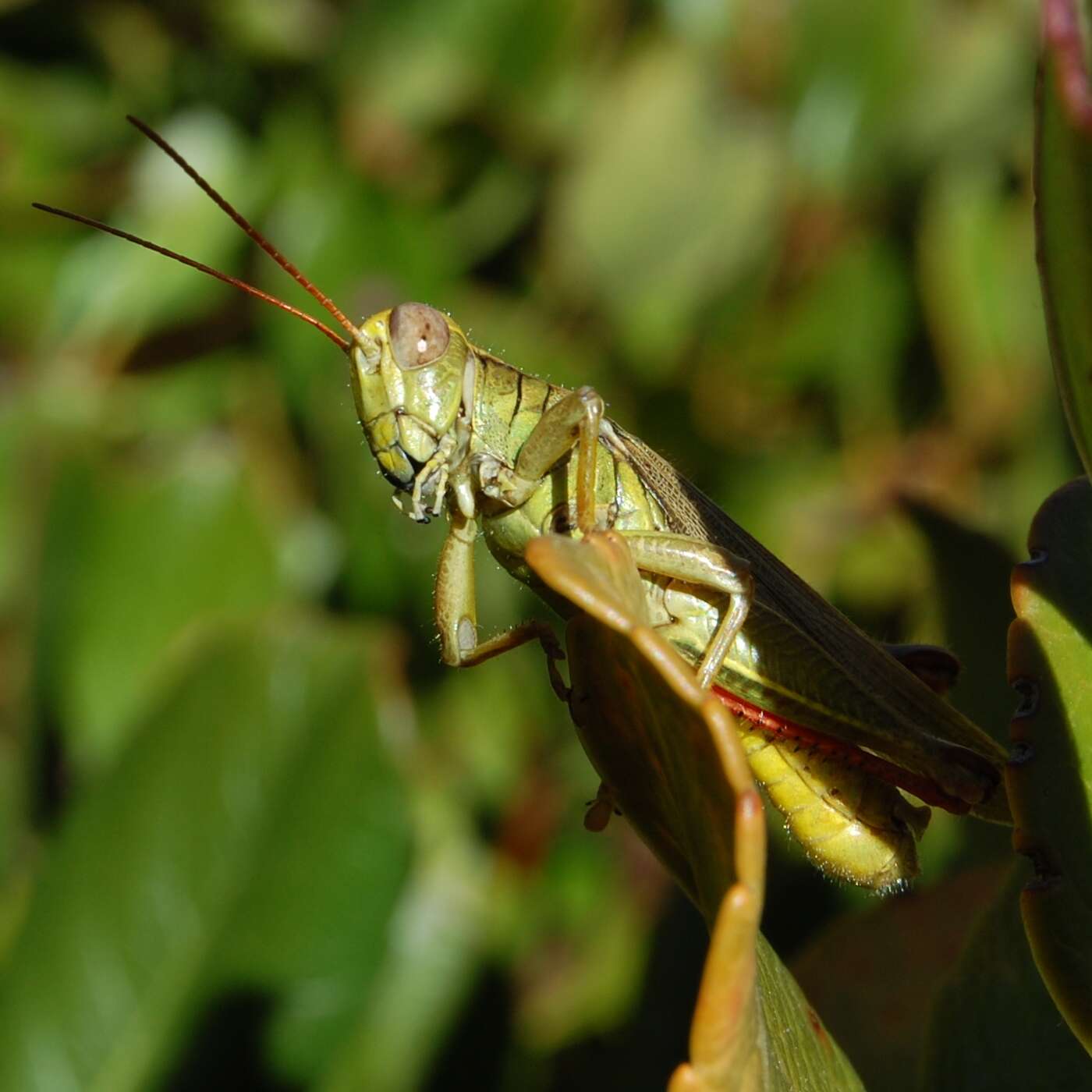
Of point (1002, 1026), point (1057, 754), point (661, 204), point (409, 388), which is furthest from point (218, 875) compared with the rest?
point (661, 204)

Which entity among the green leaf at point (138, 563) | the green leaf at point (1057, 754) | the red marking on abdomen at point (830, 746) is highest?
the green leaf at point (1057, 754)

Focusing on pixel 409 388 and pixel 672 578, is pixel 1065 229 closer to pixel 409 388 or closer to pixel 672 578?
pixel 672 578

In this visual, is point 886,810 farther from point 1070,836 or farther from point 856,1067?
point 1070,836

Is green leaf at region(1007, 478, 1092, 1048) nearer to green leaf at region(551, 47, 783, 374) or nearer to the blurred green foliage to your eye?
the blurred green foliage

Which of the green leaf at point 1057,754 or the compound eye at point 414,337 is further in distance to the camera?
the compound eye at point 414,337

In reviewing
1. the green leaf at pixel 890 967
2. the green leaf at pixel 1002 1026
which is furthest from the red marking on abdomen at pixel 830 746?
the green leaf at pixel 1002 1026

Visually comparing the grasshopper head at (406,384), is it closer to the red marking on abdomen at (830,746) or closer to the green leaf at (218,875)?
the green leaf at (218,875)

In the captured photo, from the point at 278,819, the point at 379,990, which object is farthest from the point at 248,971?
the point at 379,990
